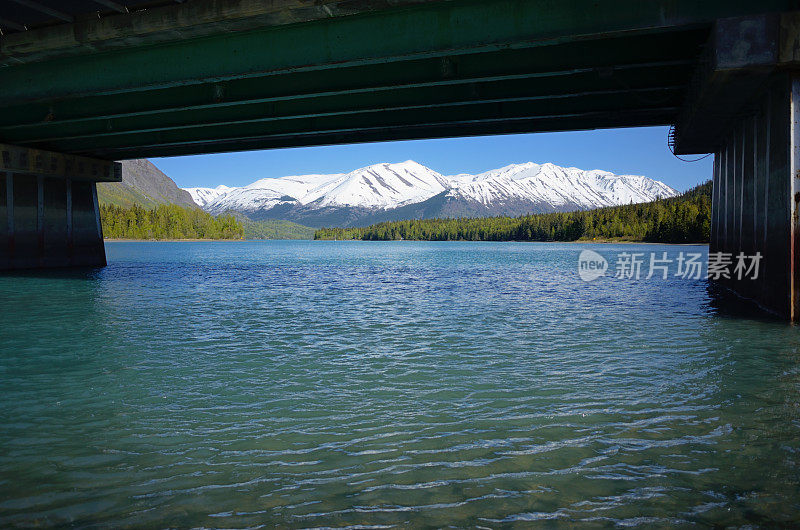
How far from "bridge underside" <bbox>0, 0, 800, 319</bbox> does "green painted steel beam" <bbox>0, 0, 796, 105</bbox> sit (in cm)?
5

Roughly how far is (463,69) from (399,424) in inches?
717

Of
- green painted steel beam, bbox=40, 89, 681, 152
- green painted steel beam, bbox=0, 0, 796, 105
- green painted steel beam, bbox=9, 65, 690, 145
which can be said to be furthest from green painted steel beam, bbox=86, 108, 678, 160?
green painted steel beam, bbox=0, 0, 796, 105

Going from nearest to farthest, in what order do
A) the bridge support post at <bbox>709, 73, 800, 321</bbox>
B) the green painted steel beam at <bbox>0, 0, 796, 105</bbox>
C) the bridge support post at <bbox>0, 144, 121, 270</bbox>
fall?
the green painted steel beam at <bbox>0, 0, 796, 105</bbox> < the bridge support post at <bbox>709, 73, 800, 321</bbox> < the bridge support post at <bbox>0, 144, 121, 270</bbox>

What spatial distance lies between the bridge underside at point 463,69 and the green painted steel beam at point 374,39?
0.17 feet

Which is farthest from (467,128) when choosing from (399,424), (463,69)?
(399,424)

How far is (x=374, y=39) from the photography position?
21594mm

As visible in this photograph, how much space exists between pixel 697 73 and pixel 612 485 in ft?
73.7

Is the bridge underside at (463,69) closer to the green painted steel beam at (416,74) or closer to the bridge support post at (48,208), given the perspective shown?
the green painted steel beam at (416,74)

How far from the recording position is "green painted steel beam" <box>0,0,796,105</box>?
19.3 meters

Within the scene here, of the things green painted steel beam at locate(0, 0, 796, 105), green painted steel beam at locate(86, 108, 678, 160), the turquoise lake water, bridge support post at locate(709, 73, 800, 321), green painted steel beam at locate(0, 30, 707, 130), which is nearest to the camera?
the turquoise lake water

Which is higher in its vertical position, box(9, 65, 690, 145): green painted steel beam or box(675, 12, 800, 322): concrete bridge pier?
box(9, 65, 690, 145): green painted steel beam

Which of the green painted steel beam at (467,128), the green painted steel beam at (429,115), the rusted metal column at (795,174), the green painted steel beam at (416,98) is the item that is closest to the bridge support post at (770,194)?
the rusted metal column at (795,174)

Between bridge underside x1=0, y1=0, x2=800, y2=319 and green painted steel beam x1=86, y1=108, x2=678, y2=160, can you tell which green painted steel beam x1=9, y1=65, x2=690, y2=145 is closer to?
bridge underside x1=0, y1=0, x2=800, y2=319

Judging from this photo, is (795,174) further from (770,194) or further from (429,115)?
(429,115)
